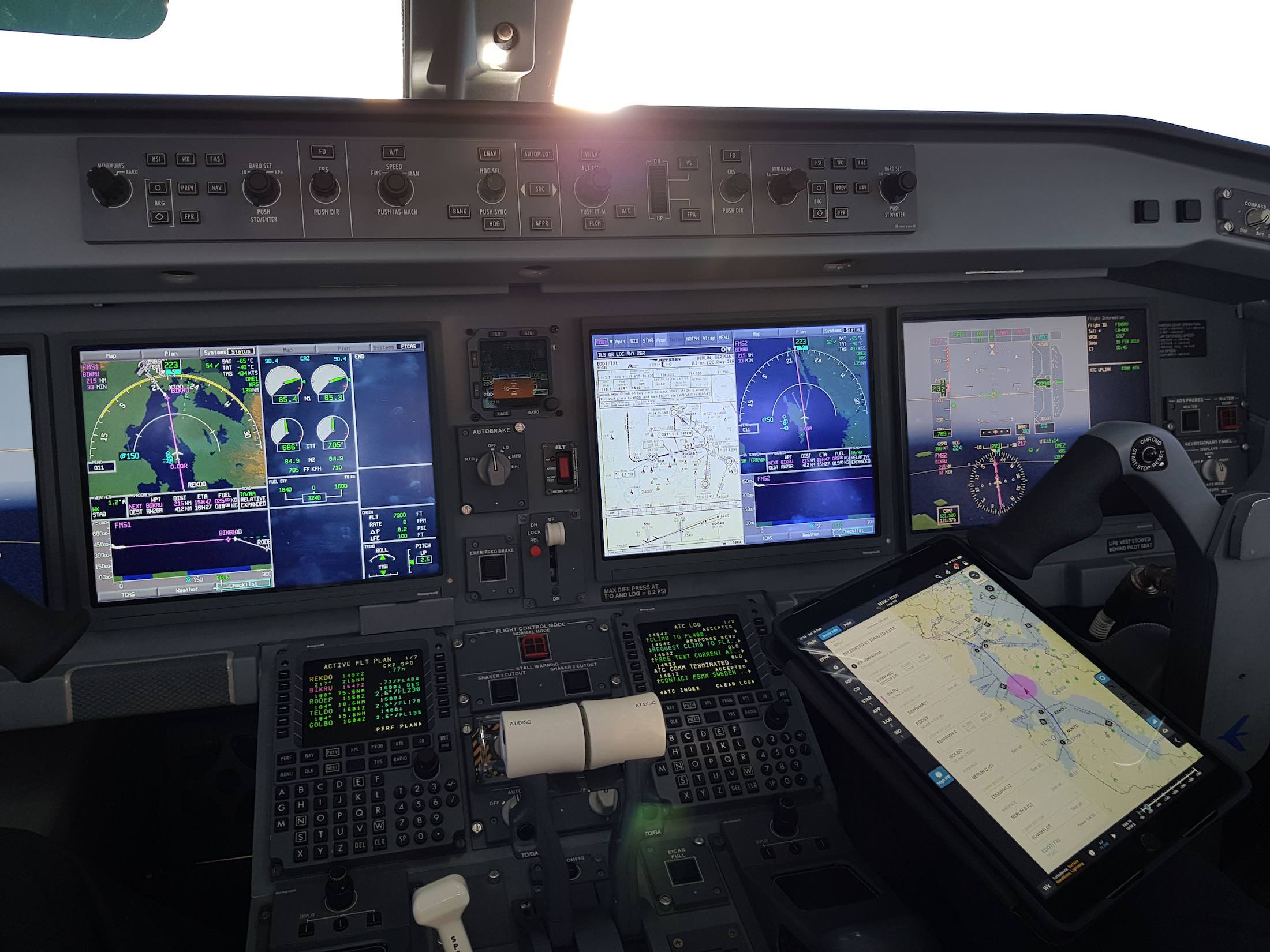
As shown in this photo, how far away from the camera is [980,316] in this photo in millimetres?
2066

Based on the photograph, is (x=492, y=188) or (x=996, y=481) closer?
(x=492, y=188)

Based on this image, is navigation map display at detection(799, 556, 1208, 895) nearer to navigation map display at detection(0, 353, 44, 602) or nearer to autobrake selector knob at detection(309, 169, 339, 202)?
autobrake selector knob at detection(309, 169, 339, 202)

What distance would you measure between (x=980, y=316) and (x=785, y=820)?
1.23 metres

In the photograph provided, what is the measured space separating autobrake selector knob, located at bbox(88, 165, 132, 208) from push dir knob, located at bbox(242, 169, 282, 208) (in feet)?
0.59

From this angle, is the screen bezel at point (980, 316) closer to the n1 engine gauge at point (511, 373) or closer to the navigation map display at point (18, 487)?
the n1 engine gauge at point (511, 373)

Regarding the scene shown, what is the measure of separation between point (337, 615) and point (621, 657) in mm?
589

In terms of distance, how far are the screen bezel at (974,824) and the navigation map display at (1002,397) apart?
1.93 feet

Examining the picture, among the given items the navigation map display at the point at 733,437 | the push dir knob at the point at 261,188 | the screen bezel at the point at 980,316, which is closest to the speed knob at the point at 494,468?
the navigation map display at the point at 733,437

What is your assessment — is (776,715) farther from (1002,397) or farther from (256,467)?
(256,467)

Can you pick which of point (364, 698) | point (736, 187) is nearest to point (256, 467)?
point (364, 698)

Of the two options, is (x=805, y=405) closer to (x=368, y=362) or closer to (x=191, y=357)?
(x=368, y=362)

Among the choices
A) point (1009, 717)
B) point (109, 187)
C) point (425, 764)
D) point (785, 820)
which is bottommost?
point (785, 820)

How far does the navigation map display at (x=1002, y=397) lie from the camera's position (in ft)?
6.72

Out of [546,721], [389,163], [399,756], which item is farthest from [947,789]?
[389,163]
